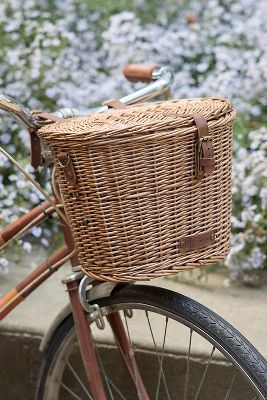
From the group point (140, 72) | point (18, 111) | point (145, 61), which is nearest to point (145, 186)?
point (18, 111)

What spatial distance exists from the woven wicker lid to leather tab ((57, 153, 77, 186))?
0.04m

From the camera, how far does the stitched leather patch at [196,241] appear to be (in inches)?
73.8

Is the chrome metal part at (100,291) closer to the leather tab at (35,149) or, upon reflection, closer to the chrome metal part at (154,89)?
the leather tab at (35,149)

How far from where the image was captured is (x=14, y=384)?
9.34ft

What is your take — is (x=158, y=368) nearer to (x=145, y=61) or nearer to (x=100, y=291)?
(x=100, y=291)

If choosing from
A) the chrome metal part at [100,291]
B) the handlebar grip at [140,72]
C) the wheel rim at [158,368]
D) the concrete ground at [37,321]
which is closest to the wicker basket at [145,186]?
the chrome metal part at [100,291]

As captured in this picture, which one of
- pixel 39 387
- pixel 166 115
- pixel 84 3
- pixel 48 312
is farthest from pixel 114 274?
pixel 84 3

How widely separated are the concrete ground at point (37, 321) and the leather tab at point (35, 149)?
0.85m

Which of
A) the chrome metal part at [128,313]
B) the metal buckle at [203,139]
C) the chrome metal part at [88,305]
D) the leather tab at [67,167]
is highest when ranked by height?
the metal buckle at [203,139]

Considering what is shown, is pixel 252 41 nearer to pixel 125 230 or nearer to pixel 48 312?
pixel 48 312

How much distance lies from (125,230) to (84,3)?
8.91 ft

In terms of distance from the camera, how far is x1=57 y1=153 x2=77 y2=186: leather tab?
185 centimetres

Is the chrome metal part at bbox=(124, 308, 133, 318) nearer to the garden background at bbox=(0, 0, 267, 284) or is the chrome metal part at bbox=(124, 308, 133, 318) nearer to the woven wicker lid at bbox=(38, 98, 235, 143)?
the woven wicker lid at bbox=(38, 98, 235, 143)

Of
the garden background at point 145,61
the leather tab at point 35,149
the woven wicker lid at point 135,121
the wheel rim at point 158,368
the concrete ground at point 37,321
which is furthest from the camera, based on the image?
the garden background at point 145,61
